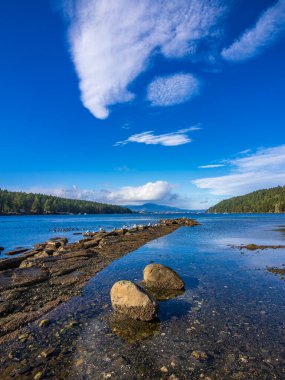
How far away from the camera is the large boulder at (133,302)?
12.0m

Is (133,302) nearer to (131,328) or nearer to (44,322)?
(131,328)

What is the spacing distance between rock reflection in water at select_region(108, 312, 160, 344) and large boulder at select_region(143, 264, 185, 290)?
16.6ft

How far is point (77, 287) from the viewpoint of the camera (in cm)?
1725

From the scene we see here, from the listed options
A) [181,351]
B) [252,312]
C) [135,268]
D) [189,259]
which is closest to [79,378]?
[181,351]

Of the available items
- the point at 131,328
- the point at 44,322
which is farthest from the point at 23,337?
the point at 131,328

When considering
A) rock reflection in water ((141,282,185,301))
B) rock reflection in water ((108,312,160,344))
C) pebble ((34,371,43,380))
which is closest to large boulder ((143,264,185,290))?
rock reflection in water ((141,282,185,301))

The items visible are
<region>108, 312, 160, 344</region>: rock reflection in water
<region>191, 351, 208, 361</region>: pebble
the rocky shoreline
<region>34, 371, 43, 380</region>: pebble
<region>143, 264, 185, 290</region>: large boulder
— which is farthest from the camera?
<region>143, 264, 185, 290</region>: large boulder

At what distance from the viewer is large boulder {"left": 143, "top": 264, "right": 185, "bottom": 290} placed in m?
17.0

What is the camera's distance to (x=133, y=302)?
487 inches

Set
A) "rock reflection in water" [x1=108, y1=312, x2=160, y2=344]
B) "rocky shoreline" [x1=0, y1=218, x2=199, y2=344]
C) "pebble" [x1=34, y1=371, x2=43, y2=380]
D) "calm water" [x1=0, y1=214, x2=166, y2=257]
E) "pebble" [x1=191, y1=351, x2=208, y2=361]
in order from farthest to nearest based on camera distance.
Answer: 1. "calm water" [x1=0, y1=214, x2=166, y2=257]
2. "rocky shoreline" [x1=0, y1=218, x2=199, y2=344]
3. "rock reflection in water" [x1=108, y1=312, x2=160, y2=344]
4. "pebble" [x1=191, y1=351, x2=208, y2=361]
5. "pebble" [x1=34, y1=371, x2=43, y2=380]

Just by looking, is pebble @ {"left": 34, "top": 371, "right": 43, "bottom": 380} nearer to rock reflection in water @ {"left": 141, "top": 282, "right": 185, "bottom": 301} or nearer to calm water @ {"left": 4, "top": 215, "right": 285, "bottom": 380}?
calm water @ {"left": 4, "top": 215, "right": 285, "bottom": 380}

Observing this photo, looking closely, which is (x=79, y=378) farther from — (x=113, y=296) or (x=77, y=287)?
(x=77, y=287)

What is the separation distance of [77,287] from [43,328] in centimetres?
598

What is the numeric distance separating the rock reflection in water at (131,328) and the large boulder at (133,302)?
26 cm
